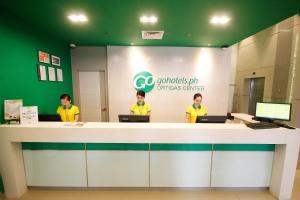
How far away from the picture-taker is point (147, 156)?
218 cm

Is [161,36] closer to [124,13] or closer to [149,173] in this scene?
[124,13]

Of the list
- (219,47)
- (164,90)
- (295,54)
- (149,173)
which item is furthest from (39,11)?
(295,54)

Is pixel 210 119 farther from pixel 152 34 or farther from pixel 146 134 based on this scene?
pixel 152 34

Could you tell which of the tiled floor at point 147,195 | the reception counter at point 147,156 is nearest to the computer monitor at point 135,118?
the reception counter at point 147,156

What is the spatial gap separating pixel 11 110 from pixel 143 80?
10.6ft

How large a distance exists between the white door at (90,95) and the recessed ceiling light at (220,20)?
3613mm

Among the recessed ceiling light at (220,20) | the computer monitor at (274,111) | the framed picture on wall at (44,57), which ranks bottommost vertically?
the computer monitor at (274,111)

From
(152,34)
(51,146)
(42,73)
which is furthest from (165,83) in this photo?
(51,146)

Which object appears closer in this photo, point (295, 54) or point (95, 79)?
point (295, 54)

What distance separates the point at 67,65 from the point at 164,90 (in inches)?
121

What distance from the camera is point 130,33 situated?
11.3 feet

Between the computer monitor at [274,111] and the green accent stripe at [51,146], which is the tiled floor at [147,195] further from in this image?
the computer monitor at [274,111]

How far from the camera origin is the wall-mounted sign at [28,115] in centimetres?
A: 209

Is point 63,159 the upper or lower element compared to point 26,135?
lower
